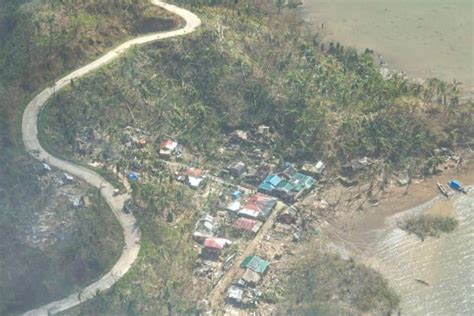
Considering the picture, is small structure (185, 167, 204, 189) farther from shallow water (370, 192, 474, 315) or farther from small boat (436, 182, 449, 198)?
small boat (436, 182, 449, 198)

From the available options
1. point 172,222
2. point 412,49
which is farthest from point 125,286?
point 412,49

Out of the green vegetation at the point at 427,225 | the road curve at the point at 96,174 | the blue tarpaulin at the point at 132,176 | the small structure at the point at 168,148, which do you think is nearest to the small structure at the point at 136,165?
the blue tarpaulin at the point at 132,176

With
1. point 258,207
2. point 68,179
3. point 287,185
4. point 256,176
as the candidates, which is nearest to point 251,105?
point 256,176

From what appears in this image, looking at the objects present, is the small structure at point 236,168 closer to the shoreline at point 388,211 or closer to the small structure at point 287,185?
the small structure at point 287,185

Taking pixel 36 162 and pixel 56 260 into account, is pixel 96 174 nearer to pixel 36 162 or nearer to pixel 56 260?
pixel 36 162

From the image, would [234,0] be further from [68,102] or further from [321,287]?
[321,287]

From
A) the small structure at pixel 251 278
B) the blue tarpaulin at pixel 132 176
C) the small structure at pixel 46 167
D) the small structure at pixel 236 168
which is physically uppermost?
the small structure at pixel 236 168
